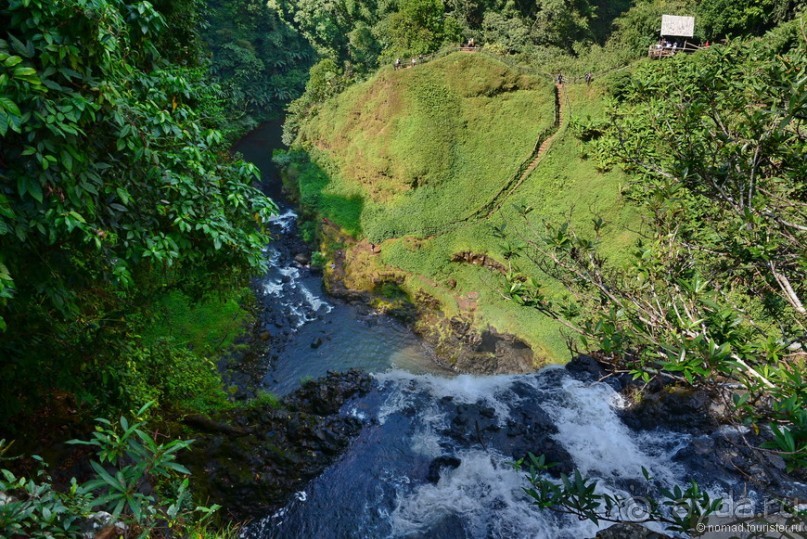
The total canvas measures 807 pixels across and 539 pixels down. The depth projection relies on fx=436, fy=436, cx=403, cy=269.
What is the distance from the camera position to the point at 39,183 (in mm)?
4191

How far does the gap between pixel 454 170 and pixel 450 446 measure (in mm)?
15112

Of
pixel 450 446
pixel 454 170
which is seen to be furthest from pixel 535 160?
pixel 450 446

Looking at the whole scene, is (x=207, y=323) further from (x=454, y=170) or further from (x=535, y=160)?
(x=535, y=160)

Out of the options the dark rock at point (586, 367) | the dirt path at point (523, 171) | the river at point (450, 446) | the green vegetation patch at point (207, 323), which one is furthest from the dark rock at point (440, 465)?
the dirt path at point (523, 171)

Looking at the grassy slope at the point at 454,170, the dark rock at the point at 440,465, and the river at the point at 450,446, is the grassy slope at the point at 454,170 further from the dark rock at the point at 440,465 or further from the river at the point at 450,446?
the dark rock at the point at 440,465

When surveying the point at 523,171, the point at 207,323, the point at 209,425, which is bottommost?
the point at 207,323

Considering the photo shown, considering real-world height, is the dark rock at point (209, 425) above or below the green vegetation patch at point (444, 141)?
below

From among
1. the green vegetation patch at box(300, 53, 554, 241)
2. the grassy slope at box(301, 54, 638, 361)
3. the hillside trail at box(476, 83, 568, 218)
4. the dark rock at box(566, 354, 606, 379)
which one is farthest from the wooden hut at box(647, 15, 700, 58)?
the dark rock at box(566, 354, 606, 379)

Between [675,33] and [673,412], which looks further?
[675,33]

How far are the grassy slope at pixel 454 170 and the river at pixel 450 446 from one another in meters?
4.24

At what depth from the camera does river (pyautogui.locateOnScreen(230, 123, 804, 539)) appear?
37.6 feet

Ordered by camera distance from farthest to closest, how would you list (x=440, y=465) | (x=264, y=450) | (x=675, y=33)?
(x=675, y=33), (x=440, y=465), (x=264, y=450)

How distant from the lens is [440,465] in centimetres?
1320

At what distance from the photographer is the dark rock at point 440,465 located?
1288 centimetres
